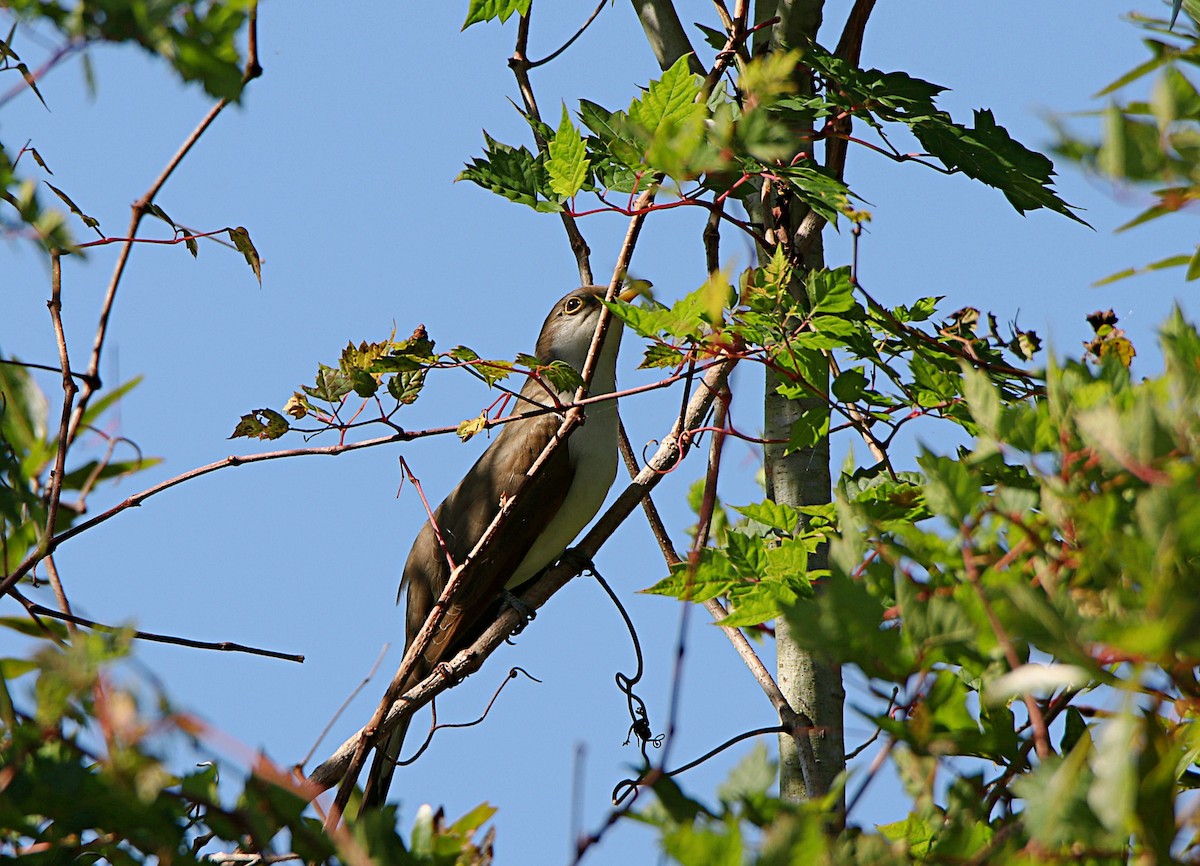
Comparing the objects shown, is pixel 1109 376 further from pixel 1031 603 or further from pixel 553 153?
pixel 553 153

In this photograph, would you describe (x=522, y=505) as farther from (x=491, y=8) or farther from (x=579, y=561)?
(x=491, y=8)

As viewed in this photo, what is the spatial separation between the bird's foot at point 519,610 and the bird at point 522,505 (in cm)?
8

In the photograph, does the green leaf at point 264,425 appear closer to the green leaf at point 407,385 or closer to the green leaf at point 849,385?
the green leaf at point 407,385

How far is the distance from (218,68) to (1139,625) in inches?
49.0

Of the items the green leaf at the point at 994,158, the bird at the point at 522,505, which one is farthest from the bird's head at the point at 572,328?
the green leaf at the point at 994,158

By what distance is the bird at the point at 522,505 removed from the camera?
187 inches

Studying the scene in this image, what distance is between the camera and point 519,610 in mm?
4328

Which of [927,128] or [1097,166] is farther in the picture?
[927,128]

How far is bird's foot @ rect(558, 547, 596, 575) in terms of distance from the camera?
12.5 feet

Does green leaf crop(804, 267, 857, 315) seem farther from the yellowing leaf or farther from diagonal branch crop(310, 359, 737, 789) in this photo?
the yellowing leaf

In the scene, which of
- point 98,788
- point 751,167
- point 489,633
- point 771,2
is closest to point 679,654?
point 98,788

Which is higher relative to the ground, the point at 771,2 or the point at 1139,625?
the point at 771,2

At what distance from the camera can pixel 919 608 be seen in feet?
4.48

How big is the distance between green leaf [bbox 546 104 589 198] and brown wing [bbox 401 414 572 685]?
2.24 m
